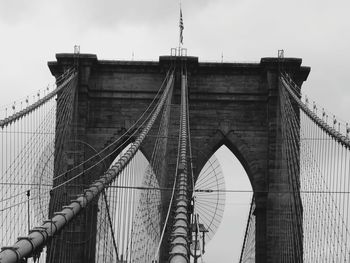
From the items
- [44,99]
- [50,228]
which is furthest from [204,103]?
[50,228]

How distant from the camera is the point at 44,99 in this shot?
27.1 metres

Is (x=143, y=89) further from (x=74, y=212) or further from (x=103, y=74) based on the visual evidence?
(x=74, y=212)

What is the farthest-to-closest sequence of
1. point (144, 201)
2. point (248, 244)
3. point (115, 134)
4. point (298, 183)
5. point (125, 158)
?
point (248, 244)
point (115, 134)
point (298, 183)
point (144, 201)
point (125, 158)

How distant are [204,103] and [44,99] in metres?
7.48

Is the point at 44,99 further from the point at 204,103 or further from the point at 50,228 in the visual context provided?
the point at 50,228

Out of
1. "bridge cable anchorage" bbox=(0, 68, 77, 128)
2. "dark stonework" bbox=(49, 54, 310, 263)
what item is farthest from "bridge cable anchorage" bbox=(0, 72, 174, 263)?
"dark stonework" bbox=(49, 54, 310, 263)

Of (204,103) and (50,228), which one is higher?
(204,103)

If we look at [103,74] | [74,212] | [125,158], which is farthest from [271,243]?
[74,212]

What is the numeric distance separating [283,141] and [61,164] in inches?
328

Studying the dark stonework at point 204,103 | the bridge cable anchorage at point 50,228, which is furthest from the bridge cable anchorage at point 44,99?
the bridge cable anchorage at point 50,228

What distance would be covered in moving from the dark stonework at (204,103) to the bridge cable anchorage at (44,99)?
494mm

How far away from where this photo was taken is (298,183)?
29688mm

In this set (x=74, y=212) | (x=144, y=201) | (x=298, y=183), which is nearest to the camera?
(x=74, y=212)

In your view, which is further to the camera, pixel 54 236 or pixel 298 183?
pixel 298 183
